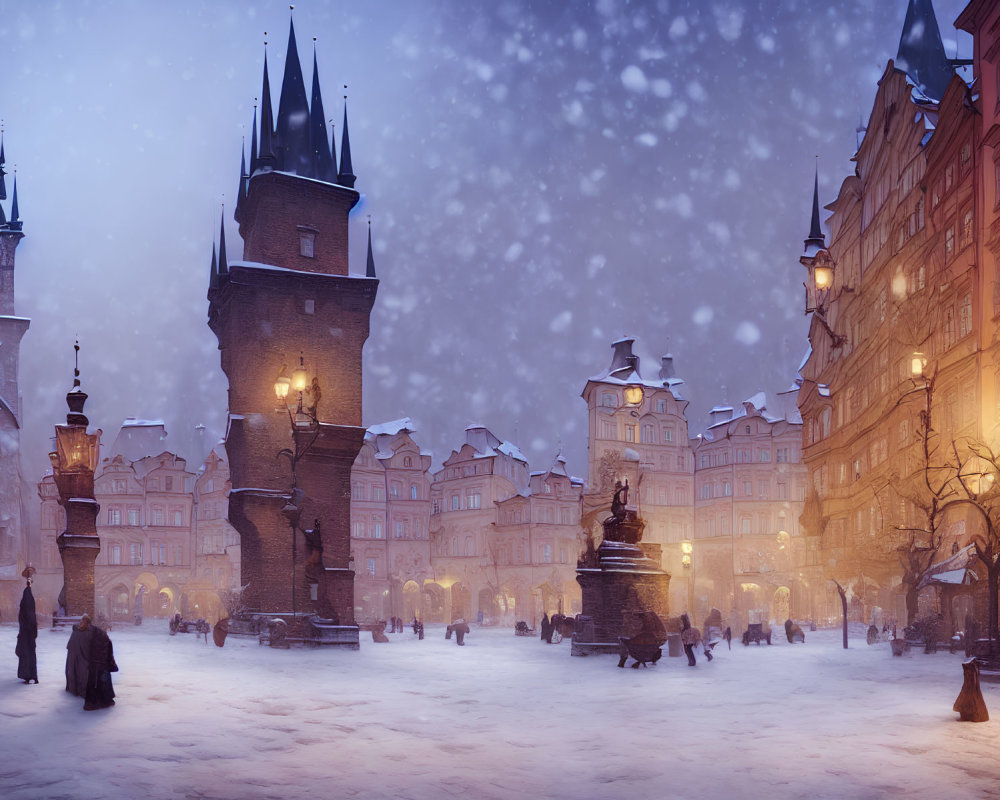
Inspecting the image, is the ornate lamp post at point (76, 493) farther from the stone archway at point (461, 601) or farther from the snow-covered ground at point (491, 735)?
the stone archway at point (461, 601)

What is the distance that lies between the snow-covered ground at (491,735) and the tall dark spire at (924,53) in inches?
892

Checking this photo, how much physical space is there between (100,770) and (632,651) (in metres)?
15.2

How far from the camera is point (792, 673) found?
2302 cm

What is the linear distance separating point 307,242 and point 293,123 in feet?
14.9

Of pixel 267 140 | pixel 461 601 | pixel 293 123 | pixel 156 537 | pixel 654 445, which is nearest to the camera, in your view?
pixel 267 140

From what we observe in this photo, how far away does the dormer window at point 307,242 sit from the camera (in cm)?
3441

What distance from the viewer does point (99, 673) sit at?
559 inches

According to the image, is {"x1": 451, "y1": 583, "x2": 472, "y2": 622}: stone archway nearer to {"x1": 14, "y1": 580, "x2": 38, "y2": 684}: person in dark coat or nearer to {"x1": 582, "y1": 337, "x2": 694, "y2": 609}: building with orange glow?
{"x1": 582, "y1": 337, "x2": 694, "y2": 609}: building with orange glow

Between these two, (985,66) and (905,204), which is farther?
(905,204)

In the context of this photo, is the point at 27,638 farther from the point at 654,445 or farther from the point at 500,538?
the point at 654,445

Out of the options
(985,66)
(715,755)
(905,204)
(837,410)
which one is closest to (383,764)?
(715,755)

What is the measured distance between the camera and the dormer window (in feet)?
113

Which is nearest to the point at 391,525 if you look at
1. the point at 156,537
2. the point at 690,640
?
the point at 156,537

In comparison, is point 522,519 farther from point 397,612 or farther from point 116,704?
point 116,704
